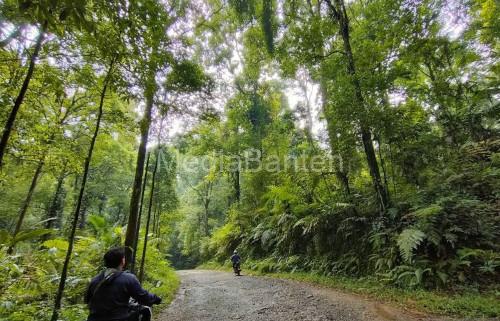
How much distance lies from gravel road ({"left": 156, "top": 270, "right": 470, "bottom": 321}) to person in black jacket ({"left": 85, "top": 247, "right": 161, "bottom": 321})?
3.30 meters

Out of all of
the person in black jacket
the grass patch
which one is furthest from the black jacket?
the grass patch

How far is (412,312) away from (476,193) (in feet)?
13.9

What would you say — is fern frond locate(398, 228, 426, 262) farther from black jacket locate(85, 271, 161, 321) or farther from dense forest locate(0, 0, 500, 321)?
black jacket locate(85, 271, 161, 321)

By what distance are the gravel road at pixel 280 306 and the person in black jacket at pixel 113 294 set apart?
10.8 feet

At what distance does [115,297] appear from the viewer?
2.68 metres

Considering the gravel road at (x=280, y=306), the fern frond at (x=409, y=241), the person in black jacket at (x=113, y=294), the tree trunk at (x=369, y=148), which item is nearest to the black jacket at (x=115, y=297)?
the person in black jacket at (x=113, y=294)

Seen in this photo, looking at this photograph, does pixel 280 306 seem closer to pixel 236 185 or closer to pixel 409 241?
pixel 409 241

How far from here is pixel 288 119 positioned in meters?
13.4

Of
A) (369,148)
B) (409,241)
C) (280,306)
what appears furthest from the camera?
(369,148)

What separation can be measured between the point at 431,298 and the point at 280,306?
3.00 m

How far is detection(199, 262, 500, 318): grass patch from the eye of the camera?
4555 millimetres

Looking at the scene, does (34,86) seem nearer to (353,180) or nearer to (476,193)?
(353,180)

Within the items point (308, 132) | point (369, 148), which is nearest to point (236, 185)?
point (308, 132)

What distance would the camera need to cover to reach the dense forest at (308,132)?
13.3 ft
